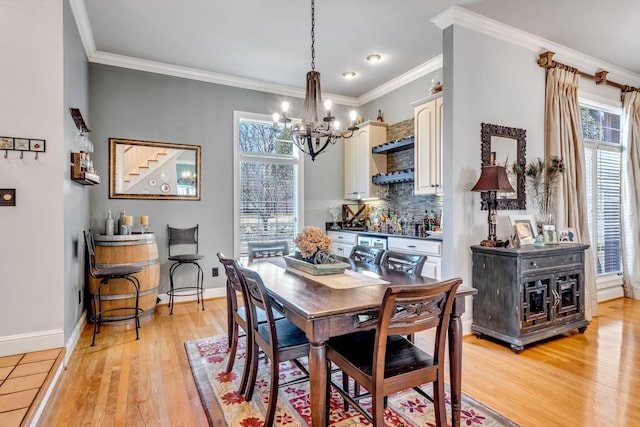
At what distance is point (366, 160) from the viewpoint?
4930 mm

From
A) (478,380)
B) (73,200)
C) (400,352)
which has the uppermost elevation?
(73,200)

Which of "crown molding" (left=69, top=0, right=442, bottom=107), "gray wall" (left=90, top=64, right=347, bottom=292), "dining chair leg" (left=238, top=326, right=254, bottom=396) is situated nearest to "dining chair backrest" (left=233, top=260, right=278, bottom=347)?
"dining chair leg" (left=238, top=326, right=254, bottom=396)

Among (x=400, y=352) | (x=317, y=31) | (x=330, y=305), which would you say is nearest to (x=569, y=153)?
(x=317, y=31)

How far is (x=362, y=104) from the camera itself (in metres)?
5.40

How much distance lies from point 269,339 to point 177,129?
3350 millimetres

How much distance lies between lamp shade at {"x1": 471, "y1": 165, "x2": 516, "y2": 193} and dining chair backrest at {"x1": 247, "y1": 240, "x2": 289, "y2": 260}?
1880 mm

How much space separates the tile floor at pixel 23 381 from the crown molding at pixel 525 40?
4113mm

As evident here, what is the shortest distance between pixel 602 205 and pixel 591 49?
1960mm

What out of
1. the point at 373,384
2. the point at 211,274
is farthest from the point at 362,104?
the point at 373,384

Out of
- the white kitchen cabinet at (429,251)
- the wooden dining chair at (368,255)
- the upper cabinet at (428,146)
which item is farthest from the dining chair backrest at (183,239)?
the upper cabinet at (428,146)

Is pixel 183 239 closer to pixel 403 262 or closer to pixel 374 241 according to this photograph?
pixel 374 241

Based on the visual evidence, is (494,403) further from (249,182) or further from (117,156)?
(117,156)

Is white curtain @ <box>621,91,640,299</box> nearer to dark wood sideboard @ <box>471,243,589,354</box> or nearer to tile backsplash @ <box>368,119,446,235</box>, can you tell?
dark wood sideboard @ <box>471,243,589,354</box>

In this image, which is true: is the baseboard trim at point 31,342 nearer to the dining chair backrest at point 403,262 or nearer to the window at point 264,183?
the window at point 264,183
